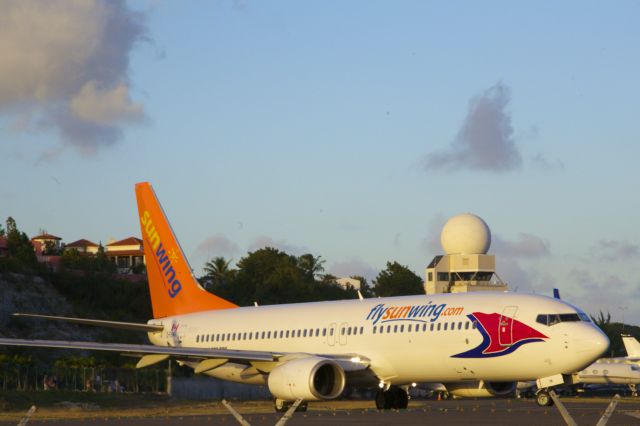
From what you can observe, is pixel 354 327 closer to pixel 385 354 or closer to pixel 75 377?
pixel 385 354

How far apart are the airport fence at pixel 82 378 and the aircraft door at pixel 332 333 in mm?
18292

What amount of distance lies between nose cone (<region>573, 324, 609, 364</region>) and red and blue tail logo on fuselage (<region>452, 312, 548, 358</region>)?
3.53 ft

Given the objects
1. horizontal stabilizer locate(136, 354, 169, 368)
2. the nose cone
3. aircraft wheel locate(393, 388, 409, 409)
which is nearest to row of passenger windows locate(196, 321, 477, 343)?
aircraft wheel locate(393, 388, 409, 409)

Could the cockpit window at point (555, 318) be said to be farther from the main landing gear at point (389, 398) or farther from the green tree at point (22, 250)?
the green tree at point (22, 250)

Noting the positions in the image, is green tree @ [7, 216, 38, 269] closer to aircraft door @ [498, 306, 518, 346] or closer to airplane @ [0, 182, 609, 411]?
airplane @ [0, 182, 609, 411]

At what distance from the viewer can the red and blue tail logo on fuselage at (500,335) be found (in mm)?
32688

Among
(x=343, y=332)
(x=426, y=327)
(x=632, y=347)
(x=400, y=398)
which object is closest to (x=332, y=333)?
(x=343, y=332)

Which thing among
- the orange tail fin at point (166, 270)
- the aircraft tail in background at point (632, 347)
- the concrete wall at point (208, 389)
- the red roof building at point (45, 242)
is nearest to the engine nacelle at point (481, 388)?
the orange tail fin at point (166, 270)

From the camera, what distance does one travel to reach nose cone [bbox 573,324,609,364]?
104ft

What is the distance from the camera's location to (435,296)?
36.8 m

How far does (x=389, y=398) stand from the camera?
38.0 meters

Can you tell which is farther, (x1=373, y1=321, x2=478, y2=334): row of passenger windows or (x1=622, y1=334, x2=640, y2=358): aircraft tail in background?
(x1=622, y1=334, x2=640, y2=358): aircraft tail in background

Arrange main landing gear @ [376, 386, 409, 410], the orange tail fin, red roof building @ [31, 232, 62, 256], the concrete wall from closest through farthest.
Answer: main landing gear @ [376, 386, 409, 410], the orange tail fin, the concrete wall, red roof building @ [31, 232, 62, 256]

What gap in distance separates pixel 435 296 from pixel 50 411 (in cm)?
1571
